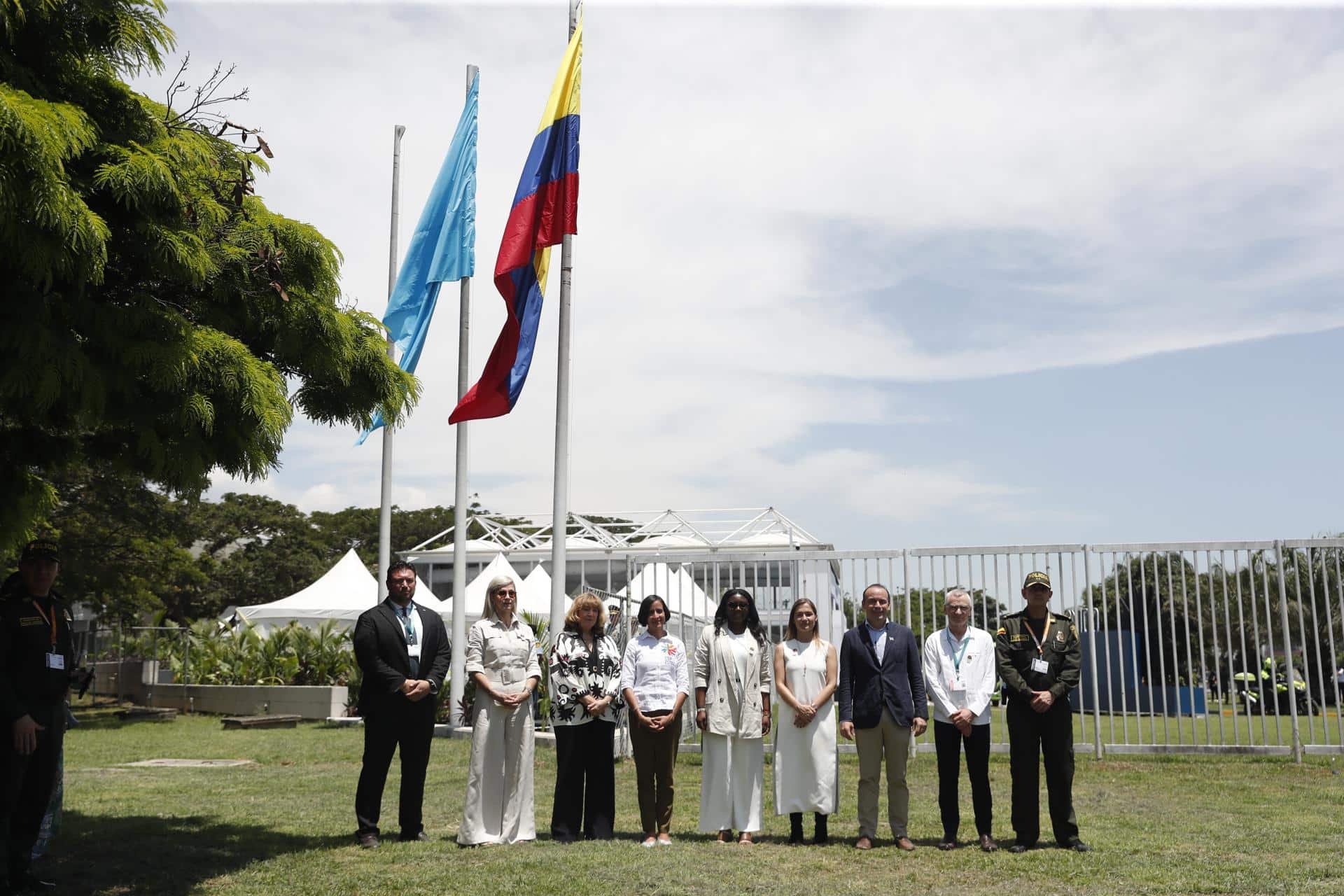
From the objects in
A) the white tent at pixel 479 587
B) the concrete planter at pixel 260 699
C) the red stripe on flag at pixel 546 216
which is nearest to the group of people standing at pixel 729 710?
the red stripe on flag at pixel 546 216

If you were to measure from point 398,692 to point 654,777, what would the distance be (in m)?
1.92

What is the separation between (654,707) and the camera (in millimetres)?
8398

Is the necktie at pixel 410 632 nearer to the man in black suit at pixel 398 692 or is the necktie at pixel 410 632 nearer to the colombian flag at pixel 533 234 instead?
the man in black suit at pixel 398 692

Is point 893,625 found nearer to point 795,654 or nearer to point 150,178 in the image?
point 795,654

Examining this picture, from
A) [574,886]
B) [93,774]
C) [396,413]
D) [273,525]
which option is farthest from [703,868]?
[273,525]

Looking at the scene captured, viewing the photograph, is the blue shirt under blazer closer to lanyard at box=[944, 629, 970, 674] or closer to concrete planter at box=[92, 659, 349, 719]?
lanyard at box=[944, 629, 970, 674]

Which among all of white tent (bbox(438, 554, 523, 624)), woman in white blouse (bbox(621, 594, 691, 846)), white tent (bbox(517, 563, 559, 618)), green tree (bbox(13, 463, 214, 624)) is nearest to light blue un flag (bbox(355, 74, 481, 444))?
white tent (bbox(438, 554, 523, 624))

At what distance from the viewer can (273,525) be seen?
174ft

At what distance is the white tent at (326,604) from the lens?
84.3ft

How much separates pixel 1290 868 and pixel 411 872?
17.9 ft

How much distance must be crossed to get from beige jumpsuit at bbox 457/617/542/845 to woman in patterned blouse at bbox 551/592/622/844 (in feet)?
0.75

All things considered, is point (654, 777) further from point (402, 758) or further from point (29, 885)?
point (29, 885)

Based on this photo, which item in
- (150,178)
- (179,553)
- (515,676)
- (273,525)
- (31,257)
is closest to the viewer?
(31,257)

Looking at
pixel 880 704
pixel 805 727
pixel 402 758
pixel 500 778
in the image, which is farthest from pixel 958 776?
pixel 402 758
